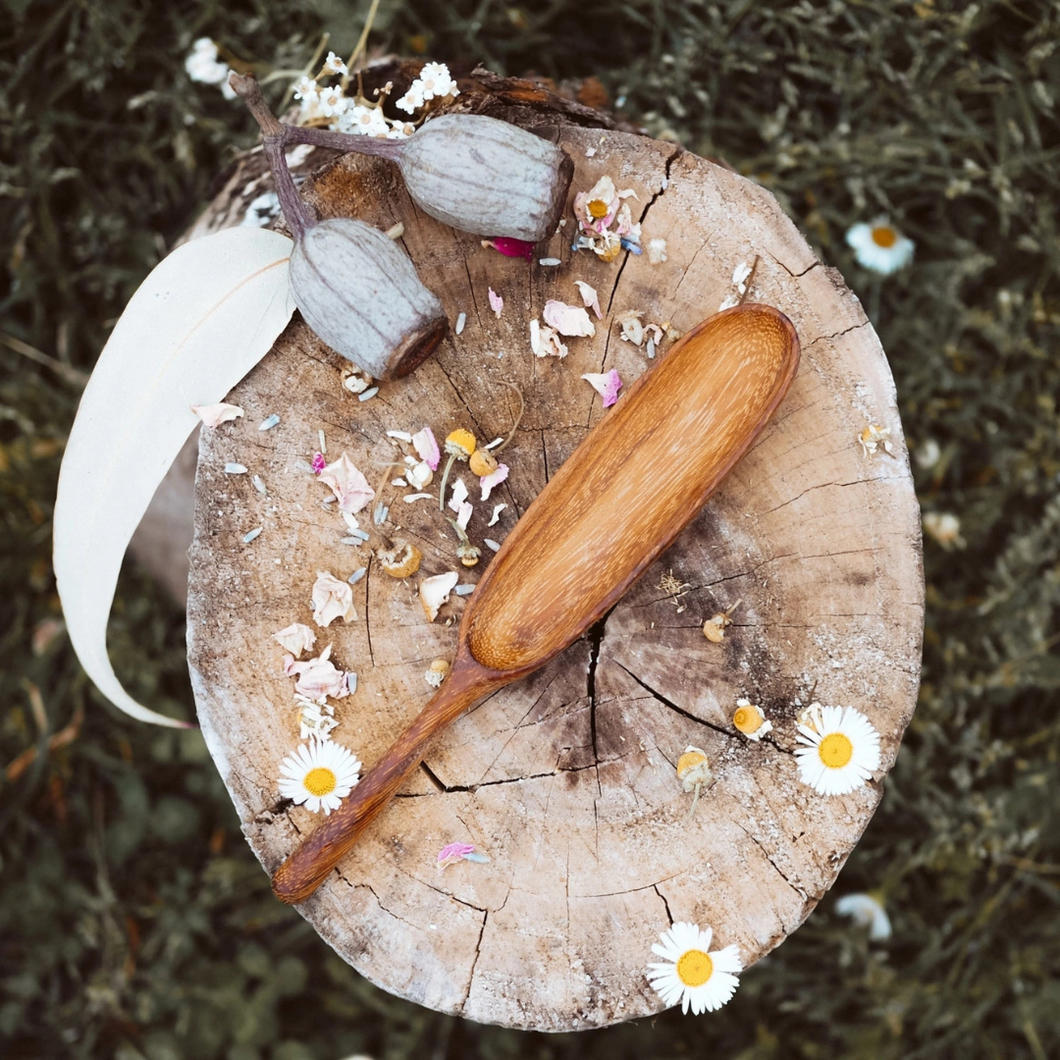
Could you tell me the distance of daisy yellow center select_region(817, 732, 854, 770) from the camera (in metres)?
1.03

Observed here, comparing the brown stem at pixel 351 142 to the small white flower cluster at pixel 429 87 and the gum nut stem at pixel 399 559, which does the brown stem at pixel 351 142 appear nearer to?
the small white flower cluster at pixel 429 87

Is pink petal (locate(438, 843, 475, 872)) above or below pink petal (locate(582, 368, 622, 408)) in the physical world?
below

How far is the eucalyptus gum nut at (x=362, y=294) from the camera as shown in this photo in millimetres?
947

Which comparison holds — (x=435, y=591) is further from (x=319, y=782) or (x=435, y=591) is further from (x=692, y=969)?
(x=692, y=969)

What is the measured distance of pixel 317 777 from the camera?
1.00m

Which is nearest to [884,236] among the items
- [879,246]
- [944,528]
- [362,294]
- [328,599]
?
[879,246]

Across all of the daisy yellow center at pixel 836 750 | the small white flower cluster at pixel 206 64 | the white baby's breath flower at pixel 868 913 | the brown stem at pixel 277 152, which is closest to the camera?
the brown stem at pixel 277 152

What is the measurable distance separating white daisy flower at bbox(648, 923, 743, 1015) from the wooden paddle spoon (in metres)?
0.32

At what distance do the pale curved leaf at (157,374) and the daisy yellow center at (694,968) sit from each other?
71 centimetres

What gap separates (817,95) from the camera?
167cm

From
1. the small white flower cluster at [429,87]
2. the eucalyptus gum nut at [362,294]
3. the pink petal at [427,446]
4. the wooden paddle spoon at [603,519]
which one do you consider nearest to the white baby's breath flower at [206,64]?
the small white flower cluster at [429,87]

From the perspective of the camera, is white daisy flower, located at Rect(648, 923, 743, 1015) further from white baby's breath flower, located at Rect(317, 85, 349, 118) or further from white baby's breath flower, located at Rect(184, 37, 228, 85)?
white baby's breath flower, located at Rect(184, 37, 228, 85)

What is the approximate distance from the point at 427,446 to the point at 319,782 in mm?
362

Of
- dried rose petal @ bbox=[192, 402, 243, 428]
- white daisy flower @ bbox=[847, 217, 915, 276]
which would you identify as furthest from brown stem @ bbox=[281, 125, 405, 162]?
white daisy flower @ bbox=[847, 217, 915, 276]
